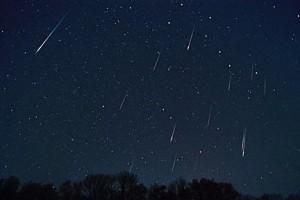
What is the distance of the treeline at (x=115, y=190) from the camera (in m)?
50.2

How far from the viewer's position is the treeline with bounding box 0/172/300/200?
50188mm

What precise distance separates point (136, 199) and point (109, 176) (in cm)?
788

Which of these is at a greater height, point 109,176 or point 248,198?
point 109,176

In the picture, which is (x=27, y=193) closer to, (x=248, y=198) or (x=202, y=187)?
(x=202, y=187)

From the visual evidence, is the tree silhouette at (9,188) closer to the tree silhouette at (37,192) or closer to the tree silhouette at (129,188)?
the tree silhouette at (37,192)

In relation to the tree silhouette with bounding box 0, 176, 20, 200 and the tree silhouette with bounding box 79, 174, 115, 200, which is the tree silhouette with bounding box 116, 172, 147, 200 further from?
the tree silhouette with bounding box 0, 176, 20, 200

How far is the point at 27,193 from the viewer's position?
49.9 meters

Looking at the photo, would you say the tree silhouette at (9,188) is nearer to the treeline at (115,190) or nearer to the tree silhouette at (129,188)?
the treeline at (115,190)

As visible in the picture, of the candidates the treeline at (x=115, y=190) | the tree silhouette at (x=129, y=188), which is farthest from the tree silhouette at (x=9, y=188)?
the tree silhouette at (x=129, y=188)

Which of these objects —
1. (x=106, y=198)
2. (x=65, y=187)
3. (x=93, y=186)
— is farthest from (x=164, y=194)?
(x=65, y=187)

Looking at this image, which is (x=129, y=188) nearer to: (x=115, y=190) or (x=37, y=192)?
(x=115, y=190)

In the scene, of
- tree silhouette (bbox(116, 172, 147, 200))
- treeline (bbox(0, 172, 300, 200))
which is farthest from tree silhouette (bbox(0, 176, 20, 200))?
tree silhouette (bbox(116, 172, 147, 200))

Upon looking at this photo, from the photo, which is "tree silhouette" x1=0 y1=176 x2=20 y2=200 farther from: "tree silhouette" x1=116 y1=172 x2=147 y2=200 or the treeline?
"tree silhouette" x1=116 y1=172 x2=147 y2=200

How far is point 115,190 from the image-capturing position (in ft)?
189
